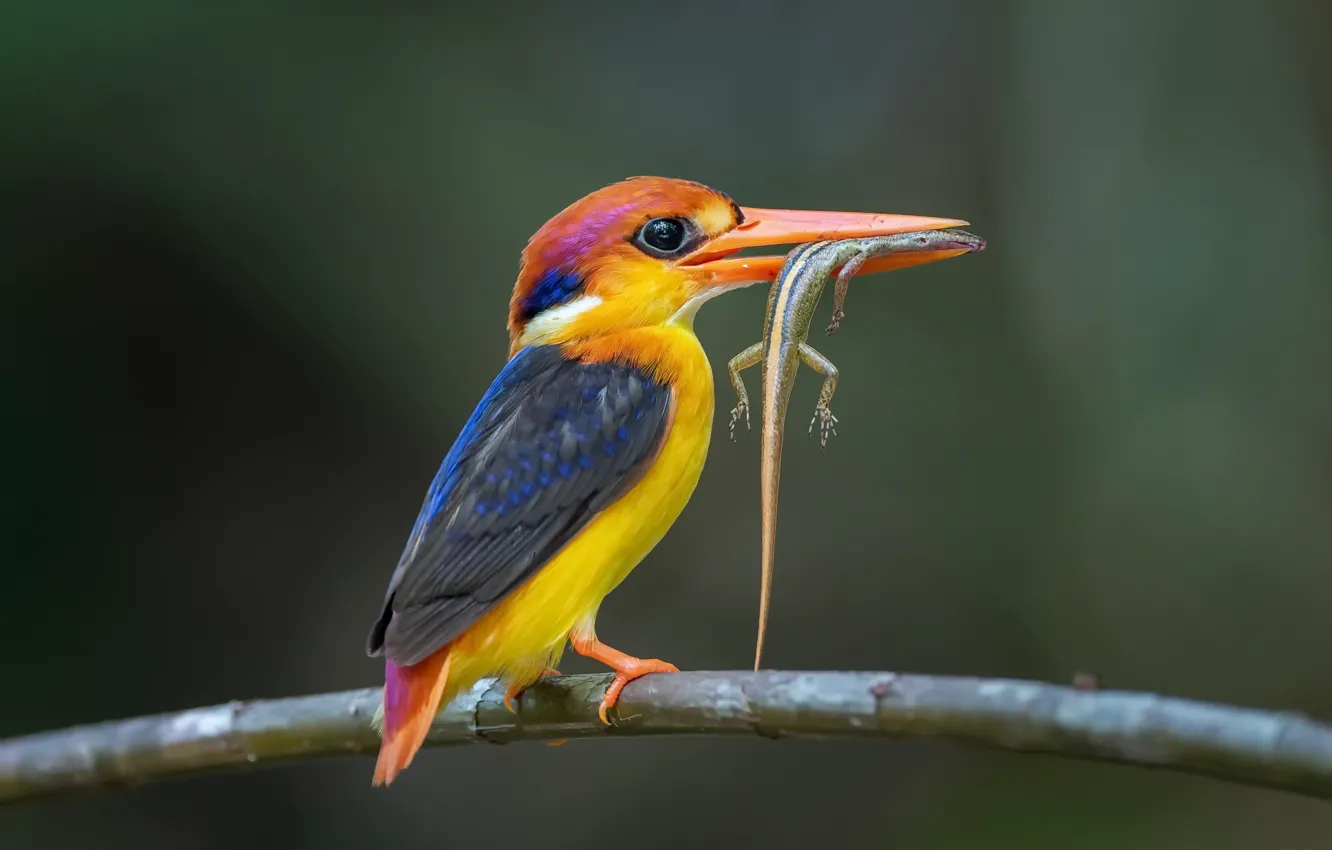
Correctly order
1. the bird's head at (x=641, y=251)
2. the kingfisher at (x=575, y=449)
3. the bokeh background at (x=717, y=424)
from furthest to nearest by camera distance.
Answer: the bokeh background at (x=717, y=424) < the bird's head at (x=641, y=251) < the kingfisher at (x=575, y=449)

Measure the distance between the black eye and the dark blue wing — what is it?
16cm

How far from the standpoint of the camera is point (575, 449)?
5.10 feet

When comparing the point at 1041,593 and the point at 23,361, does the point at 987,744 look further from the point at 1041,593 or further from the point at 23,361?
the point at 23,361

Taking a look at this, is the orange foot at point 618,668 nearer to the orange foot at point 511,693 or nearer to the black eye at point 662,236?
the orange foot at point 511,693

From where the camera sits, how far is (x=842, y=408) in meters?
2.95

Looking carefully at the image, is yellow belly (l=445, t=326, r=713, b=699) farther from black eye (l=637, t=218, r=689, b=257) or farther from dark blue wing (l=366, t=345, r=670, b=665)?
black eye (l=637, t=218, r=689, b=257)

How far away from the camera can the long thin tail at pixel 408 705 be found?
4.38ft

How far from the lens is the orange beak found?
1.46 meters

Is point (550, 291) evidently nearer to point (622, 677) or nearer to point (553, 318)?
point (553, 318)

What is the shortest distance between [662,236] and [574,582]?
452 mm

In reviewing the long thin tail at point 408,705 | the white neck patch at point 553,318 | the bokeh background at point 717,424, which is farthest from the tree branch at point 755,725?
the bokeh background at point 717,424

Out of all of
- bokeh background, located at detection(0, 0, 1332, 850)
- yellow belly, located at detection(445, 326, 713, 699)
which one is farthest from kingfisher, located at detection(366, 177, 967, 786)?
bokeh background, located at detection(0, 0, 1332, 850)

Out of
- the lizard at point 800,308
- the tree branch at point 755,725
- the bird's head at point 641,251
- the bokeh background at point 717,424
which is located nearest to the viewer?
the tree branch at point 755,725

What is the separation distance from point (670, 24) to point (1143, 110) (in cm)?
111
